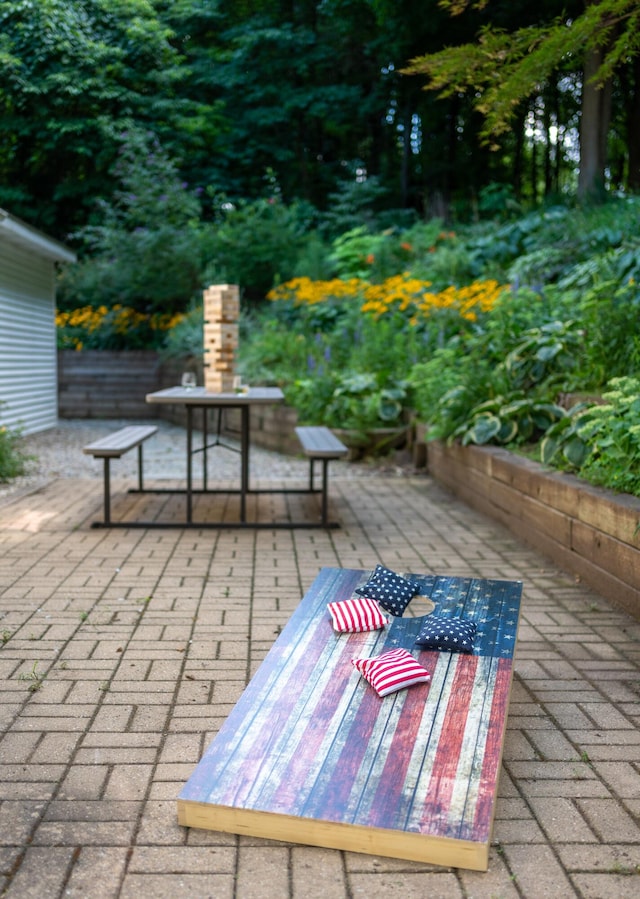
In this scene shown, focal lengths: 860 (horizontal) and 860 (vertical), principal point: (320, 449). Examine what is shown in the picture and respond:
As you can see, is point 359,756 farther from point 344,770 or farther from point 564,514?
point 564,514

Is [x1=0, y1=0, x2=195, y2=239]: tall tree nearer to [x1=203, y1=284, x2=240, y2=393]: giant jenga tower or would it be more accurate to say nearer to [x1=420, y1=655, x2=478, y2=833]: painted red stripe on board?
[x1=203, y1=284, x2=240, y2=393]: giant jenga tower

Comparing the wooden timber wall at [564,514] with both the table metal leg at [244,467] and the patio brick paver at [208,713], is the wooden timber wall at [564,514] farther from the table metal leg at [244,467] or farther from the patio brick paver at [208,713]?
the table metal leg at [244,467]

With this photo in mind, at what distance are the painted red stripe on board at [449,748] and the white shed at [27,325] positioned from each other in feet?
29.3

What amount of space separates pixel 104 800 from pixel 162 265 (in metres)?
14.4

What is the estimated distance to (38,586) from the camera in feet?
15.1

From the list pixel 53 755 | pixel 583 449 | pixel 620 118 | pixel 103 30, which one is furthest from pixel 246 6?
pixel 53 755

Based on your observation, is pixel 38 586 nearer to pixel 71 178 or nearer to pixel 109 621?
pixel 109 621

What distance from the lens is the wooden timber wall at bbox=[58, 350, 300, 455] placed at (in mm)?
15773

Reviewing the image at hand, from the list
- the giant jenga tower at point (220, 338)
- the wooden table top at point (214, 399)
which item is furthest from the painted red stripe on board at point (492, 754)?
the giant jenga tower at point (220, 338)

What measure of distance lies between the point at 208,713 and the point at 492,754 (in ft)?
3.60

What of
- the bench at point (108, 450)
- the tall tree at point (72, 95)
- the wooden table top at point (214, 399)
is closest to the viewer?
the bench at point (108, 450)

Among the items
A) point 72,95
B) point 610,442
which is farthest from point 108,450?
point 72,95

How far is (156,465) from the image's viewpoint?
9.57 meters

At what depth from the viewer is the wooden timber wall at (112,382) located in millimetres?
15773
